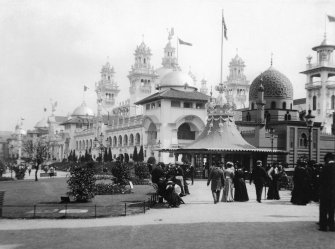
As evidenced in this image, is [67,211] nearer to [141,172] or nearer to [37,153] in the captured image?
[141,172]

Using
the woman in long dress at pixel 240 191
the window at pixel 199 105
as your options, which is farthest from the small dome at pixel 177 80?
the woman in long dress at pixel 240 191

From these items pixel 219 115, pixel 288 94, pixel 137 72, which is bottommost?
pixel 219 115

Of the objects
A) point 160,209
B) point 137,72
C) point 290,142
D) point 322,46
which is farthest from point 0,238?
point 137,72

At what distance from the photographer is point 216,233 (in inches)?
504

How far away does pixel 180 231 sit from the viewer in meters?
13.2

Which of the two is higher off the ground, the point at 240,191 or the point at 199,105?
the point at 199,105

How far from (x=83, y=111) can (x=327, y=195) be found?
399ft

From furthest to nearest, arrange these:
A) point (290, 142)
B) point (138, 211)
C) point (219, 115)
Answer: point (290, 142) < point (219, 115) < point (138, 211)

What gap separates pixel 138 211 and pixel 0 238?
19.3 feet

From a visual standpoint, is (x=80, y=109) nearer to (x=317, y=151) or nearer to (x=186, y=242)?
(x=317, y=151)

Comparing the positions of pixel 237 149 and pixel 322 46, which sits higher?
pixel 322 46

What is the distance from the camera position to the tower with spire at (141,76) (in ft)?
387

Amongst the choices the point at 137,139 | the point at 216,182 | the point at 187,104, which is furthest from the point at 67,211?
the point at 137,139

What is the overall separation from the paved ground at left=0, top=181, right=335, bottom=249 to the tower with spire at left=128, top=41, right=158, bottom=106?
331ft
